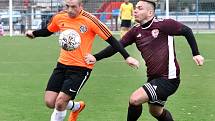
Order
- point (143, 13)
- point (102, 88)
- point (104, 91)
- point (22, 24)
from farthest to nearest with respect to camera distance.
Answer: point (22, 24) < point (102, 88) < point (104, 91) < point (143, 13)

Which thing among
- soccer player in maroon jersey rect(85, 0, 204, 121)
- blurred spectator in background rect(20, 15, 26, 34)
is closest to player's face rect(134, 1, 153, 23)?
soccer player in maroon jersey rect(85, 0, 204, 121)

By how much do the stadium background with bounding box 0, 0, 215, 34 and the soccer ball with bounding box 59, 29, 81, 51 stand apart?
28.9 m

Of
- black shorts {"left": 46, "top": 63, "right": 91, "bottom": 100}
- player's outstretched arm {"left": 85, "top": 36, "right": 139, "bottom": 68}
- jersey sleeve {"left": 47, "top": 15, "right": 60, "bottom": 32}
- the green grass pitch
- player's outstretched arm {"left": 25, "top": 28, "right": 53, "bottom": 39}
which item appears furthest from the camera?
the green grass pitch

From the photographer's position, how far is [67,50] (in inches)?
309

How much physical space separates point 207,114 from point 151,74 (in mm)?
2146

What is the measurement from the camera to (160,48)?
7.16 m

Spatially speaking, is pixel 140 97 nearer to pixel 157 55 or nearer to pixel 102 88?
pixel 157 55

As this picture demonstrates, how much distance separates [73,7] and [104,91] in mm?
4026

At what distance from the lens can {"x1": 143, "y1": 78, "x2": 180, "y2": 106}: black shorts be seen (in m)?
6.98

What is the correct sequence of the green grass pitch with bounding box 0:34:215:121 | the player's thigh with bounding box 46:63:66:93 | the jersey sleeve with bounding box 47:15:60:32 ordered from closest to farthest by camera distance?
the player's thigh with bounding box 46:63:66:93, the jersey sleeve with bounding box 47:15:60:32, the green grass pitch with bounding box 0:34:215:121

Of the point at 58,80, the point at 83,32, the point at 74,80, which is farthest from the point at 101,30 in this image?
the point at 58,80

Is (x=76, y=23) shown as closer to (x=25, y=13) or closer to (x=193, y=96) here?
Result: (x=193, y=96)

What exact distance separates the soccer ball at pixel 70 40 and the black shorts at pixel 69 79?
11.5 inches

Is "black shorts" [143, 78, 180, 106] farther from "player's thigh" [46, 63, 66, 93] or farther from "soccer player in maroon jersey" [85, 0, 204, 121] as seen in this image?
"player's thigh" [46, 63, 66, 93]
